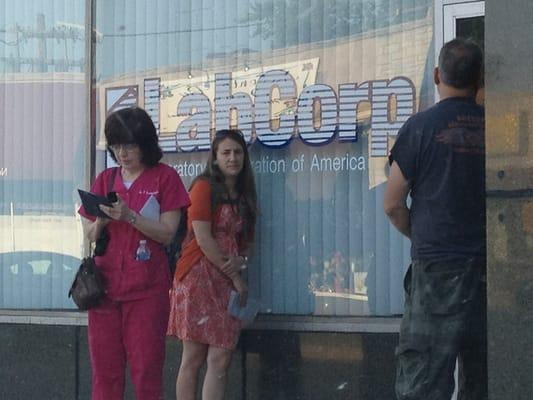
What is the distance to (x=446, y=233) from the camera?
4.96 m

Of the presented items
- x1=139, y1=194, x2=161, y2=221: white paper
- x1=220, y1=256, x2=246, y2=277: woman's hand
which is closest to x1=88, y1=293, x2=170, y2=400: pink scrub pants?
x1=139, y1=194, x2=161, y2=221: white paper

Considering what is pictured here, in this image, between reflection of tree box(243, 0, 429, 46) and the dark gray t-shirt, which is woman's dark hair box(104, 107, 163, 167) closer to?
the dark gray t-shirt

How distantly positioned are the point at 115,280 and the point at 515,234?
6.67 feet

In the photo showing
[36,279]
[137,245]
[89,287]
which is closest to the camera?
[89,287]

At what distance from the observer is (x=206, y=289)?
257 inches

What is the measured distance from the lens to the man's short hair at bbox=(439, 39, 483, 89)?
504 cm

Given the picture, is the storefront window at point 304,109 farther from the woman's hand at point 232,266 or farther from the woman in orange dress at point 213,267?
the woman's hand at point 232,266

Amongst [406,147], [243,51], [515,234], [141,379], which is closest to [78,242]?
[243,51]

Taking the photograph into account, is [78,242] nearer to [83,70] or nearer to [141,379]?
[83,70]

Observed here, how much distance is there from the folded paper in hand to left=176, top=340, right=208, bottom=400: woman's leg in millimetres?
254

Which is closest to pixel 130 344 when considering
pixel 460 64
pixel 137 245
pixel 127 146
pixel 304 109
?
pixel 137 245

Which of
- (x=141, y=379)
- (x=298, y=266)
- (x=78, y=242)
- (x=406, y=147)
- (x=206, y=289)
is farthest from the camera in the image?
(x=78, y=242)

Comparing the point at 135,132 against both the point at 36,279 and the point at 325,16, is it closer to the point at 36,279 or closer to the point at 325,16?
the point at 325,16

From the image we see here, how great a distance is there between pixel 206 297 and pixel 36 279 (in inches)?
68.4
